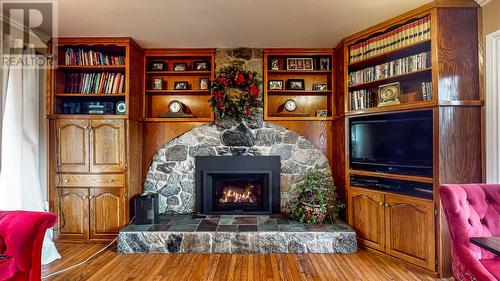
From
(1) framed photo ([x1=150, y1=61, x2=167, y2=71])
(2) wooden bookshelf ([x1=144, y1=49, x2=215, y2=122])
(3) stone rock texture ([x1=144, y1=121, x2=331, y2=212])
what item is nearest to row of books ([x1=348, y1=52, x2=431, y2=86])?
(3) stone rock texture ([x1=144, y1=121, x2=331, y2=212])

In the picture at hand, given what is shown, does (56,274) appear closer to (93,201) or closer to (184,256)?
(93,201)

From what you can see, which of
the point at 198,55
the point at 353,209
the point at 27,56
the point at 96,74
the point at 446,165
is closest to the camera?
the point at 446,165

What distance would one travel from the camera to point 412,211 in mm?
2656

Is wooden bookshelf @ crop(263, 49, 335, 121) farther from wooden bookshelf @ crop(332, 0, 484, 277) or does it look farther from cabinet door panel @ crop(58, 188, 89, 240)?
cabinet door panel @ crop(58, 188, 89, 240)

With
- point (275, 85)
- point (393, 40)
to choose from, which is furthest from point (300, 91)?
A: point (393, 40)

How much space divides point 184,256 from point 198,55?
8.69ft

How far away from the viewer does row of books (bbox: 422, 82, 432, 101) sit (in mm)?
2586

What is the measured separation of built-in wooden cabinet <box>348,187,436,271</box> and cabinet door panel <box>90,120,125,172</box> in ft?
9.61

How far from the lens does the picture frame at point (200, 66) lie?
3.80 metres

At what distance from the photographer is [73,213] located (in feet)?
10.7

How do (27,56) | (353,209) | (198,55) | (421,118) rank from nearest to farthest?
(421,118) → (27,56) → (353,209) → (198,55)

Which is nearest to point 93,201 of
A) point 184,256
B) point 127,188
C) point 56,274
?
point 127,188

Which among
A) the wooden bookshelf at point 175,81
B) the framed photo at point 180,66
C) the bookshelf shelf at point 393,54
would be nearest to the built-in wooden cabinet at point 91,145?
the wooden bookshelf at point 175,81

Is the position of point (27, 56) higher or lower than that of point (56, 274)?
higher
